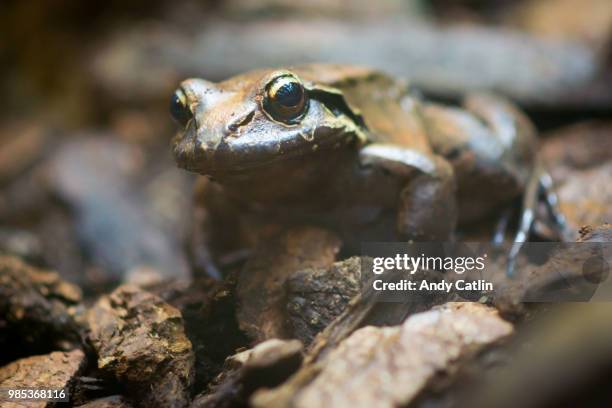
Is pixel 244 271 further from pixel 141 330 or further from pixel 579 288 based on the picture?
pixel 579 288

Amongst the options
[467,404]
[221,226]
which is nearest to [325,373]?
[467,404]

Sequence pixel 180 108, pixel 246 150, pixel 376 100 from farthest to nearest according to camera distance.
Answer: pixel 376 100 < pixel 180 108 < pixel 246 150

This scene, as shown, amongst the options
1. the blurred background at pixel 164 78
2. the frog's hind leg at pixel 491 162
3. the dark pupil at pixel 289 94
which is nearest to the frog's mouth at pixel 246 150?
the dark pupil at pixel 289 94

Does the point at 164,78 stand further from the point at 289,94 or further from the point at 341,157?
the point at 289,94

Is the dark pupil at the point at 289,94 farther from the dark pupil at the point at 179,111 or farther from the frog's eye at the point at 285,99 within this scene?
the dark pupil at the point at 179,111

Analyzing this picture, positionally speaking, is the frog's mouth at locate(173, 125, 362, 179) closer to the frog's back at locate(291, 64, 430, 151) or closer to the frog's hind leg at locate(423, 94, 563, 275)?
the frog's back at locate(291, 64, 430, 151)

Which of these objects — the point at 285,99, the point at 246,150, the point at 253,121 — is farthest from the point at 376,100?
the point at 246,150

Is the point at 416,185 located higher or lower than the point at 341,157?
lower
